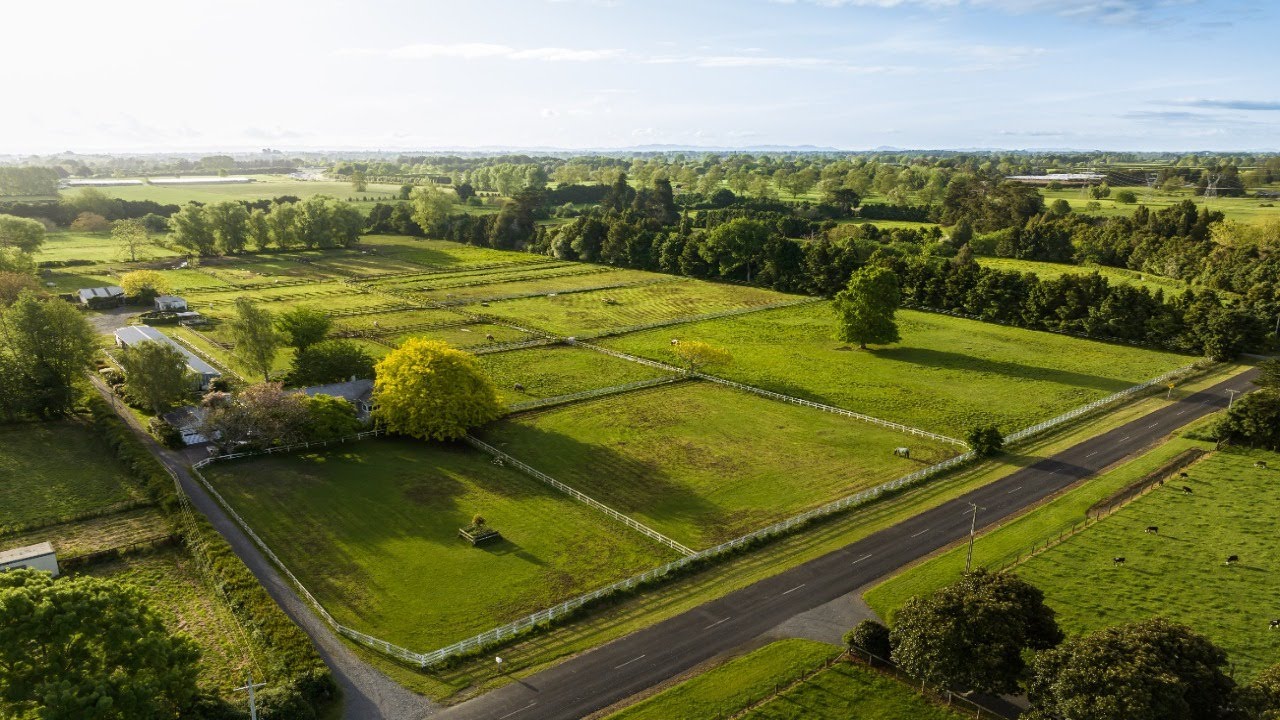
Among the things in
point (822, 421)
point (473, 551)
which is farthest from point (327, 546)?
point (822, 421)

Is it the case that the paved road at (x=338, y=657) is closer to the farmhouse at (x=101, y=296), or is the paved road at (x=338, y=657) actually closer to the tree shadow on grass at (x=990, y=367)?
the tree shadow on grass at (x=990, y=367)

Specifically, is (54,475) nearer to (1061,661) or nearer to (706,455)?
(706,455)

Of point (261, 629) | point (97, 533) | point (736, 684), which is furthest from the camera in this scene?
point (97, 533)

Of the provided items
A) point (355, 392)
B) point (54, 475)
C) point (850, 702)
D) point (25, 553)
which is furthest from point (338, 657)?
point (355, 392)

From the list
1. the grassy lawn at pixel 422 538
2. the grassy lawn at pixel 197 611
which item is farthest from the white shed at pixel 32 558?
the grassy lawn at pixel 422 538

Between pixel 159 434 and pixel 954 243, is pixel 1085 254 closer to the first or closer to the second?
pixel 954 243

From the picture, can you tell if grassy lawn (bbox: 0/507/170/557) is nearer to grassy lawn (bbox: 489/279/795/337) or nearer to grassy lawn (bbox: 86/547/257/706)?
grassy lawn (bbox: 86/547/257/706)
